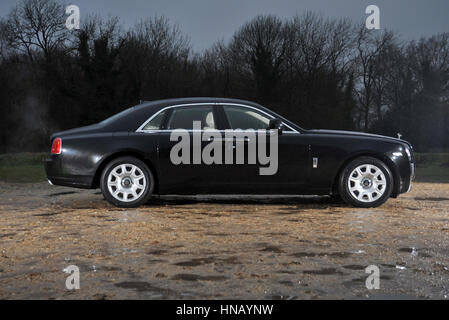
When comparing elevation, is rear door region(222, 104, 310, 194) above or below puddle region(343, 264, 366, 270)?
above

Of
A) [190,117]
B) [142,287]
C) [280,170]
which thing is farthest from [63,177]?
[142,287]

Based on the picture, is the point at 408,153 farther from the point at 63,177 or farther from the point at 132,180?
the point at 63,177

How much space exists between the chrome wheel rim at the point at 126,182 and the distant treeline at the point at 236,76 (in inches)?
1259

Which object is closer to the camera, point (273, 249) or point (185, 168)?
point (273, 249)

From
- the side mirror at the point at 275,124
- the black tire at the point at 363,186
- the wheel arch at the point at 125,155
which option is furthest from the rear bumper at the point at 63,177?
the black tire at the point at 363,186

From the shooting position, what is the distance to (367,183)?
9297 millimetres

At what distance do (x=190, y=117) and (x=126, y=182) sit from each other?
1347mm

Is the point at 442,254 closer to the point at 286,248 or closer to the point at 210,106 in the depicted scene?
the point at 286,248

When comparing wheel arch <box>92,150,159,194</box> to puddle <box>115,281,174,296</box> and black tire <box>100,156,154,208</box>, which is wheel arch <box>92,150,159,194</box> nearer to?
black tire <box>100,156,154,208</box>

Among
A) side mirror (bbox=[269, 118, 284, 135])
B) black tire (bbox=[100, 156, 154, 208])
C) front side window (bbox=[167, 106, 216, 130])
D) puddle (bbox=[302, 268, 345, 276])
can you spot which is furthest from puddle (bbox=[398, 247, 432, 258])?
black tire (bbox=[100, 156, 154, 208])

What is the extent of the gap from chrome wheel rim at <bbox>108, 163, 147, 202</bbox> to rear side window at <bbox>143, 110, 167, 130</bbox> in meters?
0.65

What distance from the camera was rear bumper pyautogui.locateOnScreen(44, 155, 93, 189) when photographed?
29.9ft

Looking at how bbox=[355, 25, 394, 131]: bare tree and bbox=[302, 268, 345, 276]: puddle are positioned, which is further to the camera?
bbox=[355, 25, 394, 131]: bare tree

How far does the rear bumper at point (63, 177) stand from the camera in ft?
29.9
